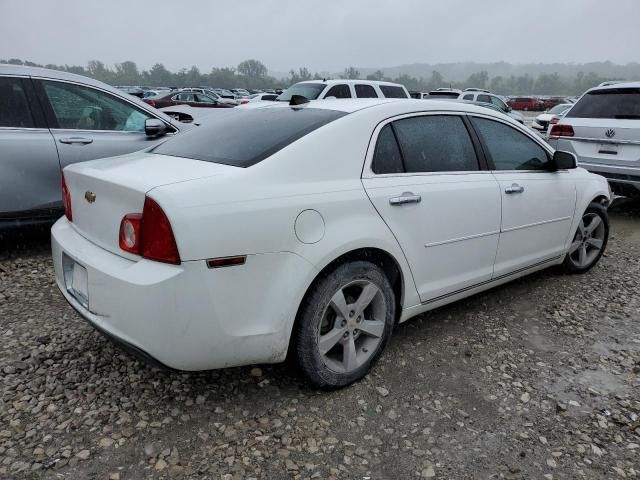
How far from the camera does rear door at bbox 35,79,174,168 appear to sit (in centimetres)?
431

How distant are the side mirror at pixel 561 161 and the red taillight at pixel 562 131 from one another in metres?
3.16

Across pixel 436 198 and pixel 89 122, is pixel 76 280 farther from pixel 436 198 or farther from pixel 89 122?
pixel 89 122

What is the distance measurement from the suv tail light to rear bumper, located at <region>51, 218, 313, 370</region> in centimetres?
4

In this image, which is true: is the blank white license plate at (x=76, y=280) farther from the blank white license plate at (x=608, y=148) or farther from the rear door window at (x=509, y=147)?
the blank white license plate at (x=608, y=148)

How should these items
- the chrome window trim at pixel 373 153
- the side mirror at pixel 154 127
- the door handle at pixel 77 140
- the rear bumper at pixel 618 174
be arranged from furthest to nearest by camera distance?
the rear bumper at pixel 618 174, the side mirror at pixel 154 127, the door handle at pixel 77 140, the chrome window trim at pixel 373 153

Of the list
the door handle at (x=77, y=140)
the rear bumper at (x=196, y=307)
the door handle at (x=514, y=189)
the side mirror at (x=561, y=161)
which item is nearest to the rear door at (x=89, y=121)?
the door handle at (x=77, y=140)

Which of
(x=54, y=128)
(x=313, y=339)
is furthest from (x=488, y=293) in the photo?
(x=54, y=128)

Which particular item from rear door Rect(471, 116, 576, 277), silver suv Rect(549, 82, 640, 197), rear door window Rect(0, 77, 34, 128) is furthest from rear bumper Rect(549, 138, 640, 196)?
rear door window Rect(0, 77, 34, 128)

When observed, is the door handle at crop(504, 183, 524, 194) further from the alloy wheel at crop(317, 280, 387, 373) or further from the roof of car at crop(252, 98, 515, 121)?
the alloy wheel at crop(317, 280, 387, 373)

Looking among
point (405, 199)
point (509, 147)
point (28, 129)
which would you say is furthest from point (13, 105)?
point (509, 147)

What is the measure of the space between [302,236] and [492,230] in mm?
1557

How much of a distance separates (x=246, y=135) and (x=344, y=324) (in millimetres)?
1179

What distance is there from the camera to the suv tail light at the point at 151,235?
78.7 inches

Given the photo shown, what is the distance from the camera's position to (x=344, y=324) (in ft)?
8.32
